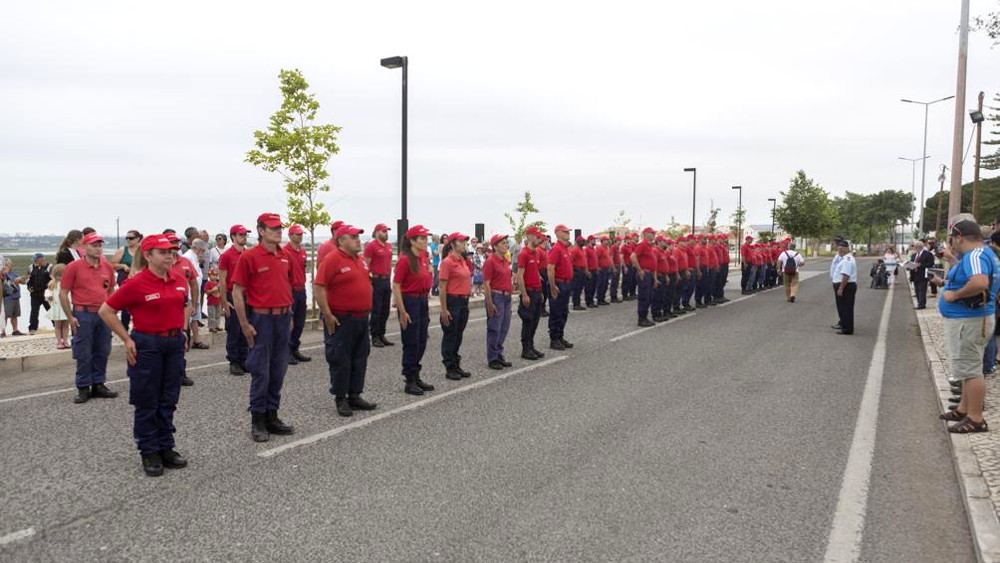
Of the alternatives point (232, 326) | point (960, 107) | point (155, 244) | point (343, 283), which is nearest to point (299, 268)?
point (232, 326)

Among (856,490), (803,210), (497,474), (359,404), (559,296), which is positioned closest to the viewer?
(856,490)

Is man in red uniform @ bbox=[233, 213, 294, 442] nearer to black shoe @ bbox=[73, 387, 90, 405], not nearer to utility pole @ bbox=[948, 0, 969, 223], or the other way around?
black shoe @ bbox=[73, 387, 90, 405]

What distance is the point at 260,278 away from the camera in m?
5.74

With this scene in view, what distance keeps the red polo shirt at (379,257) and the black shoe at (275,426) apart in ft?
15.7

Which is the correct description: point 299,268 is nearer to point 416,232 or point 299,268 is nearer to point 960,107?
point 416,232

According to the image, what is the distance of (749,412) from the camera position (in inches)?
256

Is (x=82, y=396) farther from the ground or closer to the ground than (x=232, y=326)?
Result: closer to the ground

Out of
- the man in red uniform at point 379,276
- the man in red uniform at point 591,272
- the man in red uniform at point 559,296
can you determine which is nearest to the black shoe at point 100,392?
the man in red uniform at point 379,276

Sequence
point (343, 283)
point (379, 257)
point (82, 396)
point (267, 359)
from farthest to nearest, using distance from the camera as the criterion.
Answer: point (379, 257) < point (82, 396) < point (343, 283) < point (267, 359)

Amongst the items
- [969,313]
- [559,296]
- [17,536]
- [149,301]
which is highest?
[149,301]

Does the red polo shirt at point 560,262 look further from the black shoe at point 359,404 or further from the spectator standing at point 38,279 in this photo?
the spectator standing at point 38,279

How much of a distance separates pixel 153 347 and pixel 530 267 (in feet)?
19.4

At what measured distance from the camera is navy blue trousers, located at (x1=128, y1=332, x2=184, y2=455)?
15.7 feet

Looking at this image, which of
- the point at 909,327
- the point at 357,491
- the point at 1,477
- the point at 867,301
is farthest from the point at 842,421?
the point at 867,301
